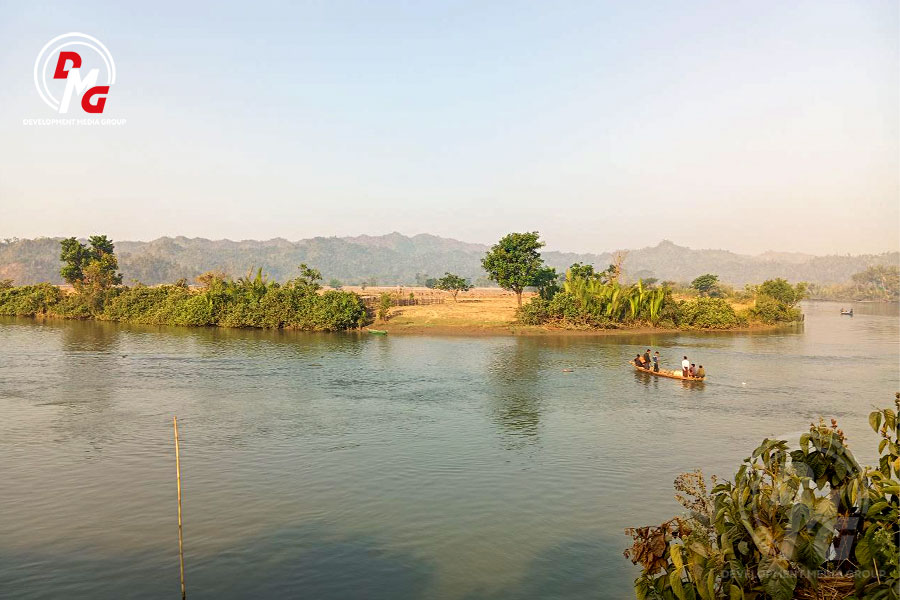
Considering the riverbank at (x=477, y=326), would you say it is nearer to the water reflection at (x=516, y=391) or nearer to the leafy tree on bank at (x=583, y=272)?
the leafy tree on bank at (x=583, y=272)

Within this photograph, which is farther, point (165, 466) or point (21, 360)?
point (21, 360)

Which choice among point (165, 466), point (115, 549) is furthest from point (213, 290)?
point (115, 549)

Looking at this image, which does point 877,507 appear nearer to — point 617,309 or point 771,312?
point 617,309

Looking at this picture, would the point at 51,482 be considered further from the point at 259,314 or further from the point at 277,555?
the point at 259,314

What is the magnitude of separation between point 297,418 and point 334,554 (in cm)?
1581

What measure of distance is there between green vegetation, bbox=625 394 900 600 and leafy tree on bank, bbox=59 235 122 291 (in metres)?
103

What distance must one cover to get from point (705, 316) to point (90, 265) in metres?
88.4

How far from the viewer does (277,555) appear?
16938 mm

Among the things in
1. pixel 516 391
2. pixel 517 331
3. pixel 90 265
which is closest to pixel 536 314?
pixel 517 331

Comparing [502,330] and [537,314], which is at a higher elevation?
[537,314]

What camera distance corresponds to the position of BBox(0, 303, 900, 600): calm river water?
16281mm

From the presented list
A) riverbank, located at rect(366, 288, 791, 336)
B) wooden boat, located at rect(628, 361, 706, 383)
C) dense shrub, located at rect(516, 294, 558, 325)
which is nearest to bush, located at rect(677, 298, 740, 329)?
riverbank, located at rect(366, 288, 791, 336)

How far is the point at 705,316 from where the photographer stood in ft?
264

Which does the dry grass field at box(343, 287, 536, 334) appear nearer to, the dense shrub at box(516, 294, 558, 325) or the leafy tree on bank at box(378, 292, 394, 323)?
the leafy tree on bank at box(378, 292, 394, 323)
